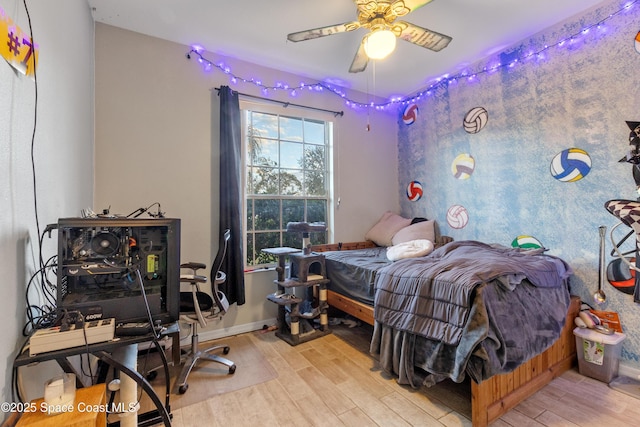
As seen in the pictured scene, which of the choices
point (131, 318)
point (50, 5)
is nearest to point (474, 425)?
point (131, 318)

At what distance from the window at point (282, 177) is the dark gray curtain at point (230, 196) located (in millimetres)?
267

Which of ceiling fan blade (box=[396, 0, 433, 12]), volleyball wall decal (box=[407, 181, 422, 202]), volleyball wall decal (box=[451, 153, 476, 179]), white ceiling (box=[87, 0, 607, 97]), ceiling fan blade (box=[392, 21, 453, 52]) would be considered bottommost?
volleyball wall decal (box=[407, 181, 422, 202])

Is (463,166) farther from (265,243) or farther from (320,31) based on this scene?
(265,243)

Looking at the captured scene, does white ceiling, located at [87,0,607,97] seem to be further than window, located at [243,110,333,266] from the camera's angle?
No

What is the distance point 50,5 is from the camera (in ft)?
4.53

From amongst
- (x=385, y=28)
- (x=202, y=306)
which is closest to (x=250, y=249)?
(x=202, y=306)

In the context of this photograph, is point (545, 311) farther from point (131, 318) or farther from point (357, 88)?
point (357, 88)

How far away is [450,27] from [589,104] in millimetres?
1255

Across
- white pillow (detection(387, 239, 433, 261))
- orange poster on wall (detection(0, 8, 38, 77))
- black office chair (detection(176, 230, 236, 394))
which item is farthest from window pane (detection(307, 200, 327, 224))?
orange poster on wall (detection(0, 8, 38, 77))

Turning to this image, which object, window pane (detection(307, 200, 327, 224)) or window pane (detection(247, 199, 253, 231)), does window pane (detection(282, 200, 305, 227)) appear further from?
window pane (detection(247, 199, 253, 231))

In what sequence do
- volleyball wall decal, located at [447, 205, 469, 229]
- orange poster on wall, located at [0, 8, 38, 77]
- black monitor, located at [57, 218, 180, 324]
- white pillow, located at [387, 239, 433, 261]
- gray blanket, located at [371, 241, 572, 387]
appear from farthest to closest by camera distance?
volleyball wall decal, located at [447, 205, 469, 229]
white pillow, located at [387, 239, 433, 261]
gray blanket, located at [371, 241, 572, 387]
black monitor, located at [57, 218, 180, 324]
orange poster on wall, located at [0, 8, 38, 77]

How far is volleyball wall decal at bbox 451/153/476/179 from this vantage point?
3.16 m

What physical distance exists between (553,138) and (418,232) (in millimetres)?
1513

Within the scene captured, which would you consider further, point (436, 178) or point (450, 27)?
point (436, 178)
